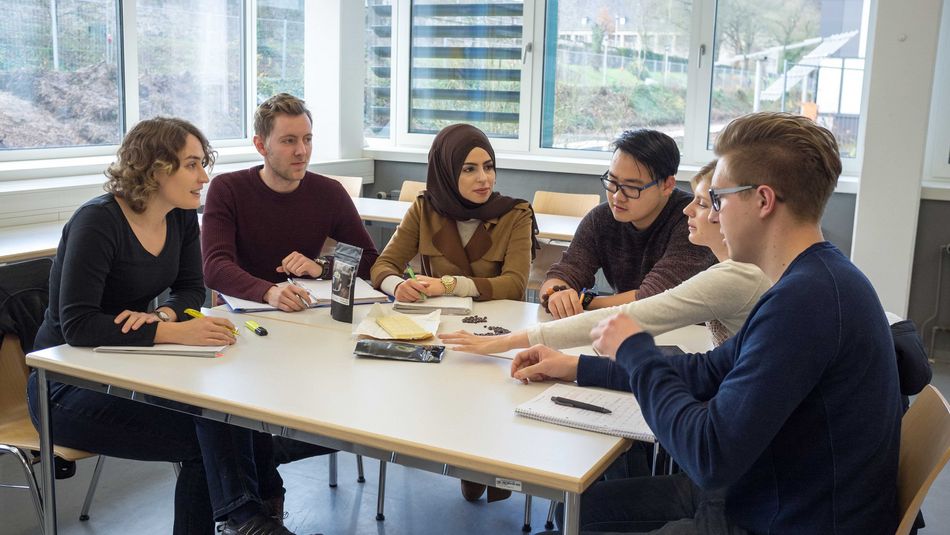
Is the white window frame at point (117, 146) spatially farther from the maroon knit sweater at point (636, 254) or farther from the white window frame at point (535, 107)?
the maroon knit sweater at point (636, 254)

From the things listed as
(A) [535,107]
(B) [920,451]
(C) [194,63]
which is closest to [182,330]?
(B) [920,451]

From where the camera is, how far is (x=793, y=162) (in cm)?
141

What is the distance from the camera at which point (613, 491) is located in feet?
6.00

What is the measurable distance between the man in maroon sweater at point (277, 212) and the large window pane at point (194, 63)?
2396 mm

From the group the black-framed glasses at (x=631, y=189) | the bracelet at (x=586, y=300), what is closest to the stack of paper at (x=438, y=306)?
the bracelet at (x=586, y=300)

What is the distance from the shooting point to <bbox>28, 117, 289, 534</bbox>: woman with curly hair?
2088 millimetres

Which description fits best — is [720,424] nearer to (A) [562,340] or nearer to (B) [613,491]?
(B) [613,491]

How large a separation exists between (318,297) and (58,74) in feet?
8.95

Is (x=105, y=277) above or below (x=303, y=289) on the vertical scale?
above

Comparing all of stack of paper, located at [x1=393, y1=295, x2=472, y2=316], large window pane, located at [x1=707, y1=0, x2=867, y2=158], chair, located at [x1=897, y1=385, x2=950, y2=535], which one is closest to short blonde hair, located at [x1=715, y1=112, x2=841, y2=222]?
chair, located at [x1=897, y1=385, x2=950, y2=535]

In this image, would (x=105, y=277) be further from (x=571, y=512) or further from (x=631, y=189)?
(x=631, y=189)

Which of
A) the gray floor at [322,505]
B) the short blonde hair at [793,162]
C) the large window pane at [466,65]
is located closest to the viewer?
the short blonde hair at [793,162]

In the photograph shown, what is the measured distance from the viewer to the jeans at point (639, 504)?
1.76 meters

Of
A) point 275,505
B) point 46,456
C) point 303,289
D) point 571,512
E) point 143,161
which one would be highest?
point 143,161
